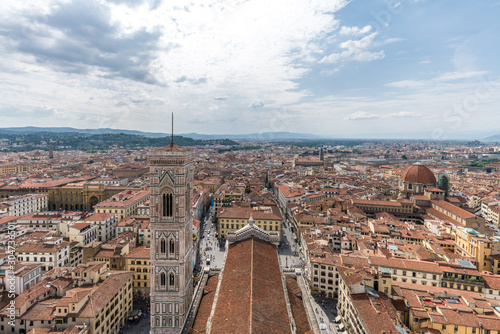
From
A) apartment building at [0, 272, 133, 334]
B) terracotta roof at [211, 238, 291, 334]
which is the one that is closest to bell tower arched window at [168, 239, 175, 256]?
terracotta roof at [211, 238, 291, 334]

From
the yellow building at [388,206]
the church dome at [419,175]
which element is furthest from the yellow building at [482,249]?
the church dome at [419,175]

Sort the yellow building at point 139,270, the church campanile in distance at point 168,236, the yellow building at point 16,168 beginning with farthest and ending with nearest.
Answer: the yellow building at point 16,168 → the yellow building at point 139,270 → the church campanile in distance at point 168,236

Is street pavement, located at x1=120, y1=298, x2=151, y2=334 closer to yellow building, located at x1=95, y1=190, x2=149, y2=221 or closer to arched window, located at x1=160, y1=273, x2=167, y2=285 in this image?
arched window, located at x1=160, y1=273, x2=167, y2=285

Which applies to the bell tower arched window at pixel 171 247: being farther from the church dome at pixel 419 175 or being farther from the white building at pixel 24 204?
the church dome at pixel 419 175

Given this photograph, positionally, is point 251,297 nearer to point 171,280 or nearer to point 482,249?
point 171,280

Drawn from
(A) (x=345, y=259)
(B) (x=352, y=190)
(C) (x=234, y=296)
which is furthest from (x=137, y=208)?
(B) (x=352, y=190)

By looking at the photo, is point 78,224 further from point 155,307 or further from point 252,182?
point 252,182
